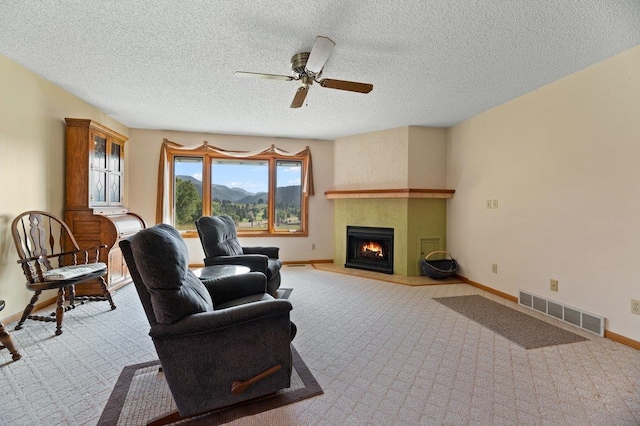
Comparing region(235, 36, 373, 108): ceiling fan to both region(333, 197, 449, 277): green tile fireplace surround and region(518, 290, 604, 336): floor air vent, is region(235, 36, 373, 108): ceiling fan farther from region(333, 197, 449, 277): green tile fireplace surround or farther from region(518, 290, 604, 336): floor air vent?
region(518, 290, 604, 336): floor air vent

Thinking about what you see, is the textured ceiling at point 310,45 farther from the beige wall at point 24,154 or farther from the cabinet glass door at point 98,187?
the cabinet glass door at point 98,187

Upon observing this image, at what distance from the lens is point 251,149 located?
5531 millimetres

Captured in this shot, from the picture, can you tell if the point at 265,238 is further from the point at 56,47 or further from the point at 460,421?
the point at 460,421

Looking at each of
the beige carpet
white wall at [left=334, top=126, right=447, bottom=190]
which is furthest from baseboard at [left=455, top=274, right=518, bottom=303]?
white wall at [left=334, top=126, right=447, bottom=190]

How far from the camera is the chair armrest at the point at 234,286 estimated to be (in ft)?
7.11

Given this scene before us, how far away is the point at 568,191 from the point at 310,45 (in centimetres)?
280

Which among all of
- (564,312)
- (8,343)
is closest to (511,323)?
(564,312)

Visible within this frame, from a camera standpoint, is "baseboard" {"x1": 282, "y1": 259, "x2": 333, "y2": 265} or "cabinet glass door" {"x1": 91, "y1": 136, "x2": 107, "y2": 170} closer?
"cabinet glass door" {"x1": 91, "y1": 136, "x2": 107, "y2": 170}

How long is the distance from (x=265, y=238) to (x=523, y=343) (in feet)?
13.6

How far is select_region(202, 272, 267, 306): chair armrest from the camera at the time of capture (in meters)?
2.17

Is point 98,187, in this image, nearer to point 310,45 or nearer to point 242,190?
point 242,190

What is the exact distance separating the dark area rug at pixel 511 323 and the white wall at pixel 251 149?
2698 mm

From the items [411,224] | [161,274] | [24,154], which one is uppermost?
[24,154]

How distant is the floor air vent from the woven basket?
1115 mm
